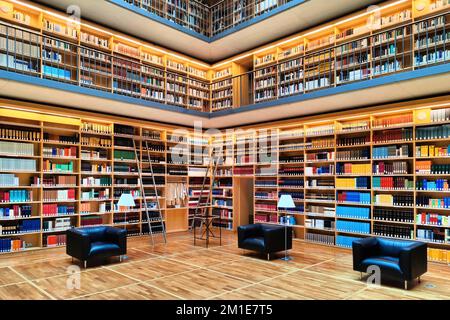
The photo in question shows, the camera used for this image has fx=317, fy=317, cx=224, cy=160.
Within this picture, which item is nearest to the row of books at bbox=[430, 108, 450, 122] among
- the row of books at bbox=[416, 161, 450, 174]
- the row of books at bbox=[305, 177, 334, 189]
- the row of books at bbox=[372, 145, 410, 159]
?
the row of books at bbox=[372, 145, 410, 159]

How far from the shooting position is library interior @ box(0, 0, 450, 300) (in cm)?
542

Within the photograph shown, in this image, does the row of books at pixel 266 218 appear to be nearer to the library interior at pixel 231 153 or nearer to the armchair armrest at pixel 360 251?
the library interior at pixel 231 153

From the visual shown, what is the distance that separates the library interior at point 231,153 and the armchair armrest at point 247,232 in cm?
6

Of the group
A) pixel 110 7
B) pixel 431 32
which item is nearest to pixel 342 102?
pixel 431 32

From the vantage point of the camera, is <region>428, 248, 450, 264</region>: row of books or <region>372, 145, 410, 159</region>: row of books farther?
<region>372, 145, 410, 159</region>: row of books

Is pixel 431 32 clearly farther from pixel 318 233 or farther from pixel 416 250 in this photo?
pixel 318 233

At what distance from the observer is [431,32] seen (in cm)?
679

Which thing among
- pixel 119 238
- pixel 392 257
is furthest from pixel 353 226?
pixel 119 238

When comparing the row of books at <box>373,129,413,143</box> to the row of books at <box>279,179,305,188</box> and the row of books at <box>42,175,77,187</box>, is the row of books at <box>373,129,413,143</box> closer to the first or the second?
the row of books at <box>279,179,305,188</box>

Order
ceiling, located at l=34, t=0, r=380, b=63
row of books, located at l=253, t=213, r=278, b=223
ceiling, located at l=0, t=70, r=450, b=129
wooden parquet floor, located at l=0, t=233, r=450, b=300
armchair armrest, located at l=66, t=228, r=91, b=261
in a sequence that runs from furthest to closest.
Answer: row of books, located at l=253, t=213, r=278, b=223 → ceiling, located at l=34, t=0, r=380, b=63 → ceiling, located at l=0, t=70, r=450, b=129 → armchair armrest, located at l=66, t=228, r=91, b=261 → wooden parquet floor, located at l=0, t=233, r=450, b=300

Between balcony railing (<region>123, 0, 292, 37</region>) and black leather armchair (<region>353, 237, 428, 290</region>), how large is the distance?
23.0 feet

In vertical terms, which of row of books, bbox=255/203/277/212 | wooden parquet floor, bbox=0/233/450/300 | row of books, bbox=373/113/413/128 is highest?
row of books, bbox=373/113/413/128

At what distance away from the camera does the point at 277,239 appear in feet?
21.9

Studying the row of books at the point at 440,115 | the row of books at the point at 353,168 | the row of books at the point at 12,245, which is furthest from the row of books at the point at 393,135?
the row of books at the point at 12,245
